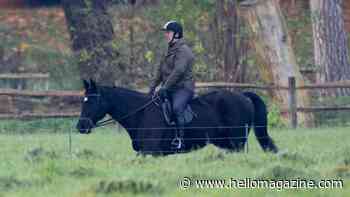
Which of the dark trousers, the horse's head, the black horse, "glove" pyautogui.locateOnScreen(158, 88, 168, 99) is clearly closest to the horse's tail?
the black horse

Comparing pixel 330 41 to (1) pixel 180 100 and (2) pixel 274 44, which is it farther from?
(1) pixel 180 100

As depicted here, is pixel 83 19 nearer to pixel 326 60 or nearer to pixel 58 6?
pixel 326 60

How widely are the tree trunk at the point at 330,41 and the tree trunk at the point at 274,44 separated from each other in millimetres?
2454

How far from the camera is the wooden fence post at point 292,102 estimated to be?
24781mm

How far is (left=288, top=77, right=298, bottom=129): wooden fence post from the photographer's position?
24.8m

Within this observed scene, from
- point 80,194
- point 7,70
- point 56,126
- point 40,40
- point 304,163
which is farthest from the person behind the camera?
point 40,40

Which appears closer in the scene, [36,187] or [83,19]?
[36,187]

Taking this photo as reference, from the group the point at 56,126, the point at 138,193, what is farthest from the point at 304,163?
the point at 56,126

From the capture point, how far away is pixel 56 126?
83.9ft

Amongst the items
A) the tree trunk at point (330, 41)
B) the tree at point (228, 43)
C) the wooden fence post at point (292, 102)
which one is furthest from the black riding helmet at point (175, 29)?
the tree at point (228, 43)

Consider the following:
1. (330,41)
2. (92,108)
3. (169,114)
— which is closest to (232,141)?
(169,114)

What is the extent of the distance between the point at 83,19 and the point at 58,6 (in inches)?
362

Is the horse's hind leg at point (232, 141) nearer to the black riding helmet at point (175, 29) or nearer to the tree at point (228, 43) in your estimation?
the black riding helmet at point (175, 29)

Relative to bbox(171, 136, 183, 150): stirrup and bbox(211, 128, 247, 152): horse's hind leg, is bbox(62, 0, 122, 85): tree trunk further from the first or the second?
bbox(171, 136, 183, 150): stirrup
